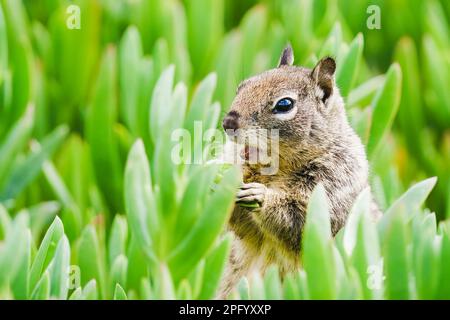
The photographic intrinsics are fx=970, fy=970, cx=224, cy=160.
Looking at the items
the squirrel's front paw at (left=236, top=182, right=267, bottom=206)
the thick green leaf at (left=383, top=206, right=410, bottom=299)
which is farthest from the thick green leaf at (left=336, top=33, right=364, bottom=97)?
the thick green leaf at (left=383, top=206, right=410, bottom=299)

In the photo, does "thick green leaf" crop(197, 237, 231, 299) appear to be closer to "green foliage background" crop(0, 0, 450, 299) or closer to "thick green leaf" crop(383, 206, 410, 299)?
"green foliage background" crop(0, 0, 450, 299)

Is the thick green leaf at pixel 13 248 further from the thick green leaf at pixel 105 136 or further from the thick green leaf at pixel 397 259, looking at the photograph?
the thick green leaf at pixel 105 136

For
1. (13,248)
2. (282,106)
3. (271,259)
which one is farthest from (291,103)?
(13,248)

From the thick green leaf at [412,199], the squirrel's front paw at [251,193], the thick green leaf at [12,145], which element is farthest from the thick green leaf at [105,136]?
the thick green leaf at [412,199]

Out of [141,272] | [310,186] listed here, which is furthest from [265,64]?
[141,272]

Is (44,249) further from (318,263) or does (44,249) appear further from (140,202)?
(318,263)
